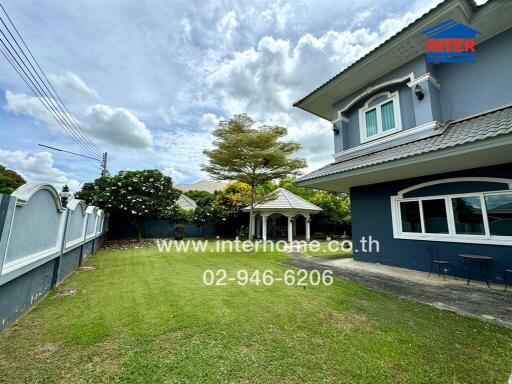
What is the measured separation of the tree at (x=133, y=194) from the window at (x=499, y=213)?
50.3ft

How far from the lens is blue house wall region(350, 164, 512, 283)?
5.07 meters

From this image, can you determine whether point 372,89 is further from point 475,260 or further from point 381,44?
point 475,260

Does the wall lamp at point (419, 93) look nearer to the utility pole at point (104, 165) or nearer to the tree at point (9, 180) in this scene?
the utility pole at point (104, 165)

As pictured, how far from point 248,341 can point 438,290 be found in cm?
446

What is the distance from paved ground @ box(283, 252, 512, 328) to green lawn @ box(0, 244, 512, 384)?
434 millimetres

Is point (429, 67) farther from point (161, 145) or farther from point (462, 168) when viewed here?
point (161, 145)

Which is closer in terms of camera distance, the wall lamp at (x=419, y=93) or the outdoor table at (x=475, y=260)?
the outdoor table at (x=475, y=260)

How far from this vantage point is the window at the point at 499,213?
499cm

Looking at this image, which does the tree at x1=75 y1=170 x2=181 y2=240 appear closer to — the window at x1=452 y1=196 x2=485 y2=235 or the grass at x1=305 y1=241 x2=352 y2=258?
the grass at x1=305 y1=241 x2=352 y2=258

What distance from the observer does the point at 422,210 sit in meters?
6.46

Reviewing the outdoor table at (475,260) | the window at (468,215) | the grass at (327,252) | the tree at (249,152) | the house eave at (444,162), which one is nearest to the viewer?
the house eave at (444,162)

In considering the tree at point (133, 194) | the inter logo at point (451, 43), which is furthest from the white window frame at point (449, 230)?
the tree at point (133, 194)

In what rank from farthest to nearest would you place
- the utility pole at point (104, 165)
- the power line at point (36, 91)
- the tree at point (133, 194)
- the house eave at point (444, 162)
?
the utility pole at point (104, 165), the tree at point (133, 194), the power line at point (36, 91), the house eave at point (444, 162)

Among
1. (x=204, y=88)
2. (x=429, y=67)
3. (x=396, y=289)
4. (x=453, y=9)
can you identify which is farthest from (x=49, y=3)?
(x=396, y=289)
